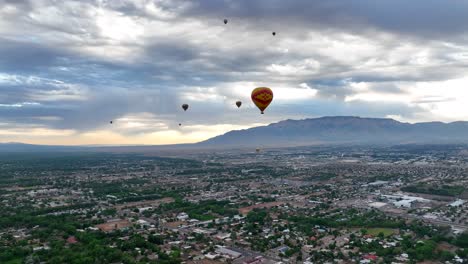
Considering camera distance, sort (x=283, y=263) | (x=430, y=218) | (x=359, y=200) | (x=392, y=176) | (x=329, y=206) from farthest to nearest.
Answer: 1. (x=392, y=176)
2. (x=359, y=200)
3. (x=329, y=206)
4. (x=430, y=218)
5. (x=283, y=263)

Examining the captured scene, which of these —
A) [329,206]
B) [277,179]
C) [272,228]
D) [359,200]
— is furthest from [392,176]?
[272,228]

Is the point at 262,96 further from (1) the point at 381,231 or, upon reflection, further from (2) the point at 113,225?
(2) the point at 113,225

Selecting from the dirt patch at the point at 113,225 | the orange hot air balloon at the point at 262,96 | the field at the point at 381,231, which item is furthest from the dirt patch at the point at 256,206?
the orange hot air balloon at the point at 262,96

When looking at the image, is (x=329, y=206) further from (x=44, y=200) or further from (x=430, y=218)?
(x=44, y=200)

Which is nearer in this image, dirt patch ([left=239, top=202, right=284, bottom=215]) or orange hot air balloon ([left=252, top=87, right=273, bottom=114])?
orange hot air balloon ([left=252, top=87, right=273, bottom=114])

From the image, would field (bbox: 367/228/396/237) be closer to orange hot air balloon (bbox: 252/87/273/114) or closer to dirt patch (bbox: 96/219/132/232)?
orange hot air balloon (bbox: 252/87/273/114)

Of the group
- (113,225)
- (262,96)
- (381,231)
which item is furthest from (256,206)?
(262,96)

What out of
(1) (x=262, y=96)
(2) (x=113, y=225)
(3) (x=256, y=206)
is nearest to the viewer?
(1) (x=262, y=96)

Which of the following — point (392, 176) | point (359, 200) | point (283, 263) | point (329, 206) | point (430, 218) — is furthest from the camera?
point (392, 176)

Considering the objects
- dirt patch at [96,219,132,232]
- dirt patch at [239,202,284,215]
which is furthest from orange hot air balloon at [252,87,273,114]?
dirt patch at [96,219,132,232]
